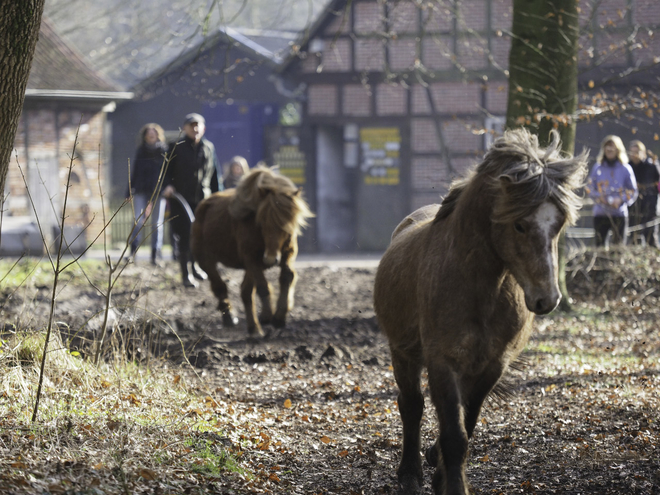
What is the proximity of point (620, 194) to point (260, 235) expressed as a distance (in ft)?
17.1

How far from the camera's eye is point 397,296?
526 cm

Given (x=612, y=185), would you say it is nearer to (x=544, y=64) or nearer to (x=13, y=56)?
(x=544, y=64)

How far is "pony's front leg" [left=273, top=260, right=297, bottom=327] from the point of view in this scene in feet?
33.5

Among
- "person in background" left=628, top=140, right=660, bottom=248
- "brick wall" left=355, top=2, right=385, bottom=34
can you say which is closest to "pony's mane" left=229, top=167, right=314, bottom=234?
"person in background" left=628, top=140, right=660, bottom=248

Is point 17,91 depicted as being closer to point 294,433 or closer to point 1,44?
point 1,44

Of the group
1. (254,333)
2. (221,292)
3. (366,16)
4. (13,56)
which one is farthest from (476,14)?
(13,56)

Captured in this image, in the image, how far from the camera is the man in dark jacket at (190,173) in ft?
41.4

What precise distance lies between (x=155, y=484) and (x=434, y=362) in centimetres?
155

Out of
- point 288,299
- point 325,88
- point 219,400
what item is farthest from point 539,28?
point 325,88

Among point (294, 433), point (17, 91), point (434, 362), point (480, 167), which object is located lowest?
point (294, 433)

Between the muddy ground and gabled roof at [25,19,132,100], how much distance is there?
15.8m

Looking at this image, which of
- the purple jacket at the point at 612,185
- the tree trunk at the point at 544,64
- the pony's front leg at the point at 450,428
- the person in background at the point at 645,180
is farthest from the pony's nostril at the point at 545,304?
the person in background at the point at 645,180

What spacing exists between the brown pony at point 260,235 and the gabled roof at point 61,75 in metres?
17.7

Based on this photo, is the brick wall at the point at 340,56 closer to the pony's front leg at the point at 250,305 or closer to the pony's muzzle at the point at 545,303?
the pony's front leg at the point at 250,305
